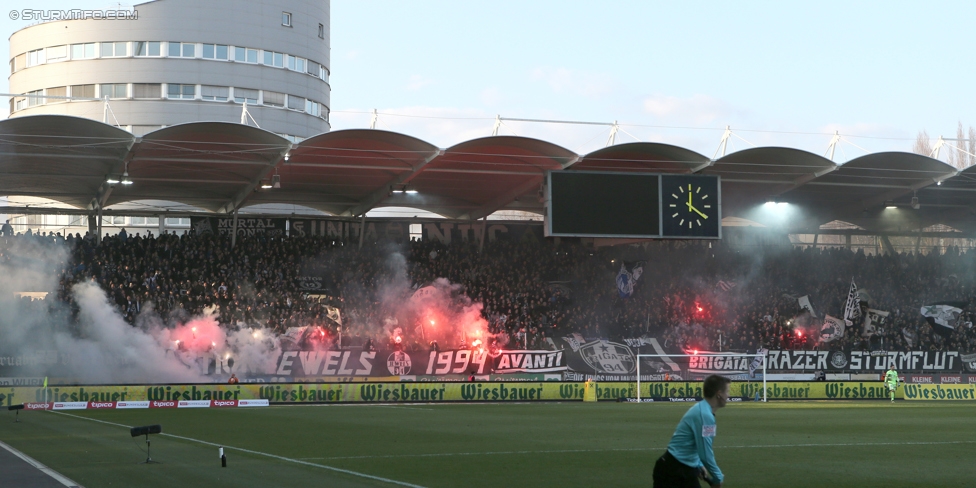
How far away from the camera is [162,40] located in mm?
68812

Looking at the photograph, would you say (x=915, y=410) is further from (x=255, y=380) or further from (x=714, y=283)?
(x=255, y=380)

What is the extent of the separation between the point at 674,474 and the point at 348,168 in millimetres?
37120

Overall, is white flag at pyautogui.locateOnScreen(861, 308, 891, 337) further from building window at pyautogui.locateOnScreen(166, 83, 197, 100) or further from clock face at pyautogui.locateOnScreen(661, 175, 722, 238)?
building window at pyautogui.locateOnScreen(166, 83, 197, 100)

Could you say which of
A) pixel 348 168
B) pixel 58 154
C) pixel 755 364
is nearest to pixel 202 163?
pixel 58 154

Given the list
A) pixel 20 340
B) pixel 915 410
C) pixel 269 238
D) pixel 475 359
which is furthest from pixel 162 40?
pixel 915 410

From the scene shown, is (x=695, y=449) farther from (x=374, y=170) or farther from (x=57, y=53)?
(x=57, y=53)

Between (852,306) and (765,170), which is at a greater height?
(765,170)

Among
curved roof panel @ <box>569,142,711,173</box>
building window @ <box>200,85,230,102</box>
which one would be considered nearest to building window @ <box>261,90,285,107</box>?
building window @ <box>200,85,230,102</box>

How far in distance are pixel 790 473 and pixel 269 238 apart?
40180 mm

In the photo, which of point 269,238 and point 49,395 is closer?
point 49,395

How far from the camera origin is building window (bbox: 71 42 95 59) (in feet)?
228

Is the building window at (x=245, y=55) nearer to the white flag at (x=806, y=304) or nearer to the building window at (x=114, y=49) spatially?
the building window at (x=114, y=49)

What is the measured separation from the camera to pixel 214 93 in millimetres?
70000

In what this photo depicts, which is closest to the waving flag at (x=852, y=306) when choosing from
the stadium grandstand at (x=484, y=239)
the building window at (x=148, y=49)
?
the stadium grandstand at (x=484, y=239)
